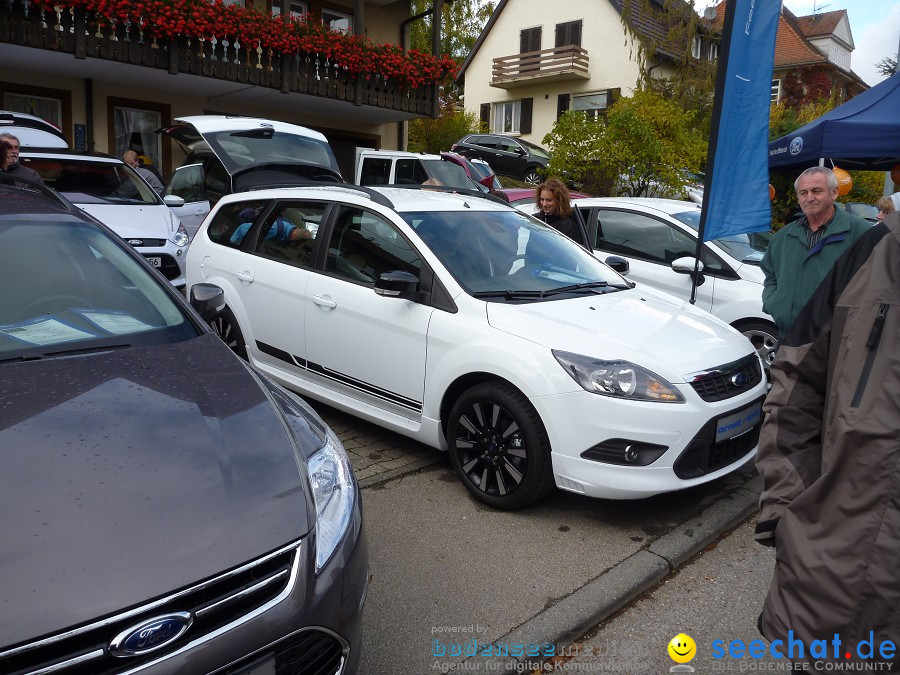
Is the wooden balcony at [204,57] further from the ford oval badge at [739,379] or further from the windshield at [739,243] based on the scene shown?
the ford oval badge at [739,379]

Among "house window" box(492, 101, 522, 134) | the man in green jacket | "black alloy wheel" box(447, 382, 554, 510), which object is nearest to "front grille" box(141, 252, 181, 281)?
"black alloy wheel" box(447, 382, 554, 510)

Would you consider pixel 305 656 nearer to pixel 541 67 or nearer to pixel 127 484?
pixel 127 484

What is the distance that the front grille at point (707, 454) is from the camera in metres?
3.67

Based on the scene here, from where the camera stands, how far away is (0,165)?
6523 millimetres

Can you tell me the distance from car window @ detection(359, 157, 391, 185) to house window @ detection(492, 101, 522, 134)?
77.2 feet

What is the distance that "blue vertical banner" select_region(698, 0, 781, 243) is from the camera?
555cm

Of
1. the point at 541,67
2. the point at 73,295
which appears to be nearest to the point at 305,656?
the point at 73,295

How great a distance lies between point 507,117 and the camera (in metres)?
35.6

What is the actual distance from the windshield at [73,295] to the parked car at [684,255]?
15.4ft

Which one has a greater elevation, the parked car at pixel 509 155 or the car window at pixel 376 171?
the parked car at pixel 509 155

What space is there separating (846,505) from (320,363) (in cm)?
356

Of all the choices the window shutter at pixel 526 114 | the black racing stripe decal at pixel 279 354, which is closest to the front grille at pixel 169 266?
the black racing stripe decal at pixel 279 354

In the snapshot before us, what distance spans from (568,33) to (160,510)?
33821mm

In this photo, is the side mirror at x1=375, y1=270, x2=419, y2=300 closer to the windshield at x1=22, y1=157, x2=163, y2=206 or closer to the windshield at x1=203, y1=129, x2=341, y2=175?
the windshield at x1=22, y1=157, x2=163, y2=206
